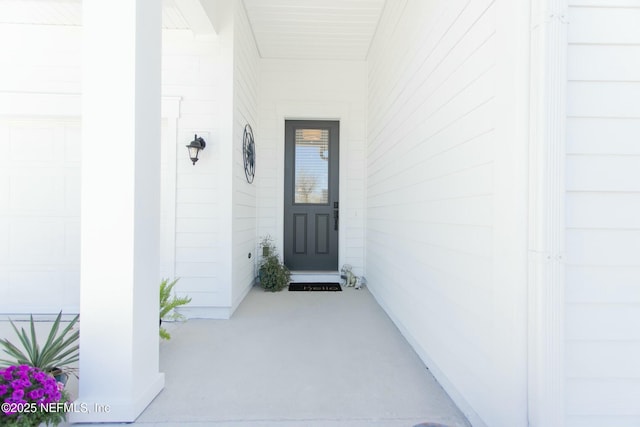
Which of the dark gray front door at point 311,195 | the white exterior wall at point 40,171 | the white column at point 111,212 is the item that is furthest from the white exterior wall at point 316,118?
the white column at point 111,212

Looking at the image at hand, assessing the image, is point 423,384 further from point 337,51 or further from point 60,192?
point 337,51

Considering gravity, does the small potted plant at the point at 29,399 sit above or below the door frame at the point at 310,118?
below

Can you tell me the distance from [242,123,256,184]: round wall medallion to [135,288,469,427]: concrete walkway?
162 centimetres

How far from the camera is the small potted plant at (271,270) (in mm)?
4082

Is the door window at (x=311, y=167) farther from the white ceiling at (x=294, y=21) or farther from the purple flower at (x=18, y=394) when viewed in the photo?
the purple flower at (x=18, y=394)

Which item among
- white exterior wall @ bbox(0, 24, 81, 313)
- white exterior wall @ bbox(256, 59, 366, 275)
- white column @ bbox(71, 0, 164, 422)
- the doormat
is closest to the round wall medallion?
white exterior wall @ bbox(256, 59, 366, 275)

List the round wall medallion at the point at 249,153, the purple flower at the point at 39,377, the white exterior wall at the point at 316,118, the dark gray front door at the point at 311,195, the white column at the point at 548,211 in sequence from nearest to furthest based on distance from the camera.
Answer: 1. the white column at the point at 548,211
2. the purple flower at the point at 39,377
3. the round wall medallion at the point at 249,153
4. the white exterior wall at the point at 316,118
5. the dark gray front door at the point at 311,195

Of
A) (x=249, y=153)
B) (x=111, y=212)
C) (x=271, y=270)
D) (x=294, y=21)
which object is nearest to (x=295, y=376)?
(x=111, y=212)

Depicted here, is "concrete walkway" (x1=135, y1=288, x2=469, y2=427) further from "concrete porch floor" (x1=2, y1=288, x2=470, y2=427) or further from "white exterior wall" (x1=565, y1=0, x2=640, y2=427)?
"white exterior wall" (x1=565, y1=0, x2=640, y2=427)

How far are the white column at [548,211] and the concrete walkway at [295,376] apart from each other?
51 cm

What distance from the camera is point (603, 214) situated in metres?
1.28

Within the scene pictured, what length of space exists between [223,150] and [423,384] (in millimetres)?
2461

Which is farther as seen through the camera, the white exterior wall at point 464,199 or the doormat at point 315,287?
the doormat at point 315,287

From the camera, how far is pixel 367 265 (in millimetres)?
4332
